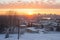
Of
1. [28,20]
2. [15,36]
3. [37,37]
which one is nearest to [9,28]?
[15,36]

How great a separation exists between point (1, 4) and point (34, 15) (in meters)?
0.44

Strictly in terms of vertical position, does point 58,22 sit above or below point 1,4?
below

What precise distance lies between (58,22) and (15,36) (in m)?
0.57

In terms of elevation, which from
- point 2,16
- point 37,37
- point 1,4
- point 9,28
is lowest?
point 37,37

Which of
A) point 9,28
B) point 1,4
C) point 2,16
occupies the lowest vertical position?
point 9,28

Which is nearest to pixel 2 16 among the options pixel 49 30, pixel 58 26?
pixel 49 30

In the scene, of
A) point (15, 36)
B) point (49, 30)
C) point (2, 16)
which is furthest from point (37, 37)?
point (2, 16)

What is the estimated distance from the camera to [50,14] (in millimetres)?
1564

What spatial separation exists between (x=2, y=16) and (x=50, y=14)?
611mm

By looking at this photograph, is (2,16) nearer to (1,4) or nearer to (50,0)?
(1,4)

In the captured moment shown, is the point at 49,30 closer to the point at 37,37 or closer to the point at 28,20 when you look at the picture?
the point at 37,37

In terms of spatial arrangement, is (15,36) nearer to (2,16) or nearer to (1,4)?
(2,16)

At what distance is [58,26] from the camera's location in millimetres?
1562

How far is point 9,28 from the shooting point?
5.11 ft
